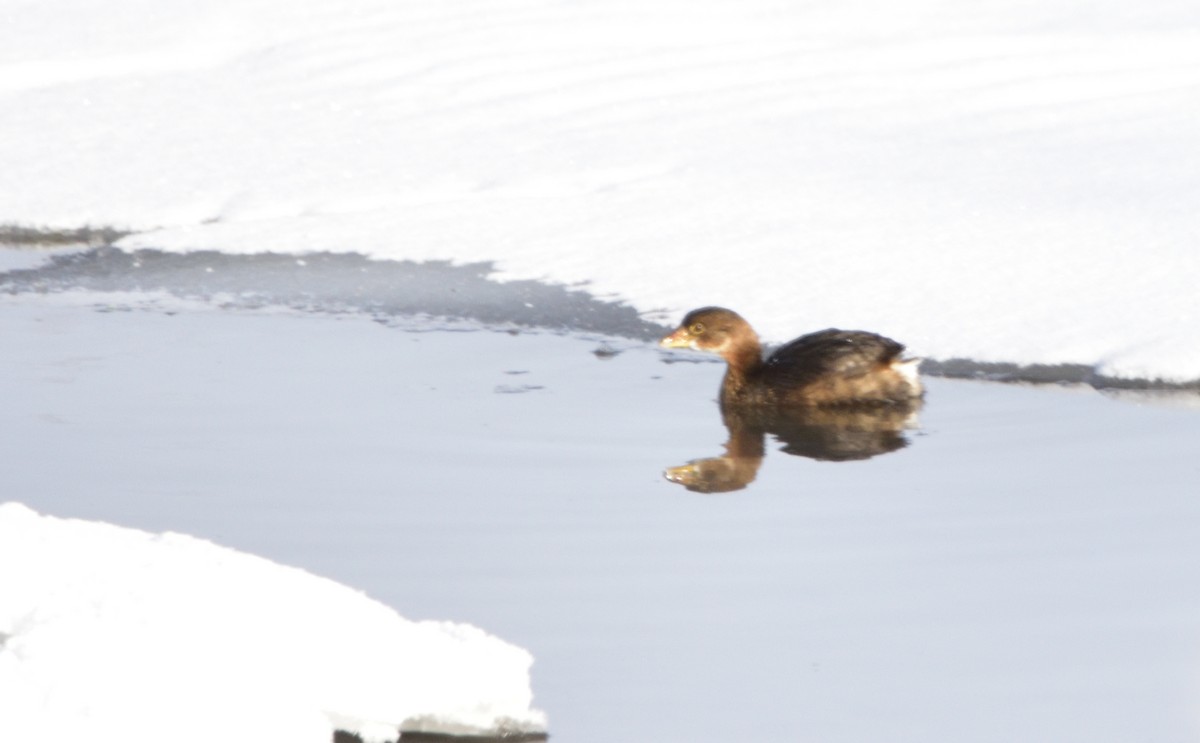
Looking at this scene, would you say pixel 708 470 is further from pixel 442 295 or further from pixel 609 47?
pixel 609 47

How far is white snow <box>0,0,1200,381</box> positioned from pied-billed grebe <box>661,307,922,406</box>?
0.64 m

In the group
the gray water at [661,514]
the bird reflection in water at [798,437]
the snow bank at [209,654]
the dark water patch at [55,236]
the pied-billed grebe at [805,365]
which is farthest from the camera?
the dark water patch at [55,236]

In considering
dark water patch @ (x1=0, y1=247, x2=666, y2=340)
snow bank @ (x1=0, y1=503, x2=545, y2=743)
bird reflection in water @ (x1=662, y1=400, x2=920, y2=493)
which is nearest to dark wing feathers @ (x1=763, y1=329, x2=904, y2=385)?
bird reflection in water @ (x1=662, y1=400, x2=920, y2=493)

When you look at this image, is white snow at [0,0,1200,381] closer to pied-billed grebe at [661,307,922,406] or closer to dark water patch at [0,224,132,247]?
dark water patch at [0,224,132,247]

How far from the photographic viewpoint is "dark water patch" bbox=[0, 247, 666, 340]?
9.37 m

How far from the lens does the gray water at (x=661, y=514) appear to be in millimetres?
4660

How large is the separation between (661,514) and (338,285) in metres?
4.23

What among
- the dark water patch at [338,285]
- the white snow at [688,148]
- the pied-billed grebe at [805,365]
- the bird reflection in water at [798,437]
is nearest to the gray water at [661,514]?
the bird reflection in water at [798,437]

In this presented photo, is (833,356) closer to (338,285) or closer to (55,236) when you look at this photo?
(338,285)

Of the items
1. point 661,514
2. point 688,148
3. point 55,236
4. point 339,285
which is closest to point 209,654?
point 661,514

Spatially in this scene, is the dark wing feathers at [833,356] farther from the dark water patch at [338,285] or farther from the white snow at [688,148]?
the dark water patch at [338,285]

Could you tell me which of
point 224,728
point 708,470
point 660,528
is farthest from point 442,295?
point 224,728

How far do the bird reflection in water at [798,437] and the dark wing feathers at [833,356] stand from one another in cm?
16

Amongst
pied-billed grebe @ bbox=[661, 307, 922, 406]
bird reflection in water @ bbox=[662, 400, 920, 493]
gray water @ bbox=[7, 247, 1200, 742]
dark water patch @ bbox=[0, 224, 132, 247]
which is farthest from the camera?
dark water patch @ bbox=[0, 224, 132, 247]
